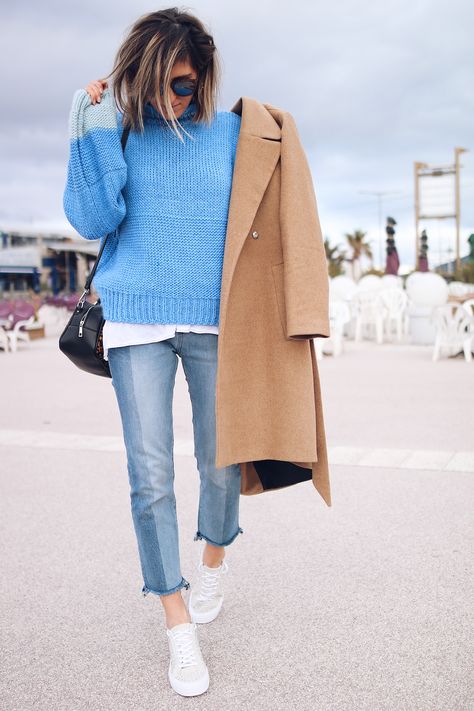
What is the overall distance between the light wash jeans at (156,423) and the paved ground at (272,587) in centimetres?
33

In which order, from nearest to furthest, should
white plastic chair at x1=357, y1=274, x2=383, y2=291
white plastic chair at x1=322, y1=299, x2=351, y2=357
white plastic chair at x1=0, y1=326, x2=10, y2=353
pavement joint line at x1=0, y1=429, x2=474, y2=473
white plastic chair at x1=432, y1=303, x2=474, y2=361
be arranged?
pavement joint line at x1=0, y1=429, x2=474, y2=473 < white plastic chair at x1=432, y1=303, x2=474, y2=361 < white plastic chair at x1=322, y1=299, x2=351, y2=357 < white plastic chair at x1=0, y1=326, x2=10, y2=353 < white plastic chair at x1=357, y1=274, x2=383, y2=291

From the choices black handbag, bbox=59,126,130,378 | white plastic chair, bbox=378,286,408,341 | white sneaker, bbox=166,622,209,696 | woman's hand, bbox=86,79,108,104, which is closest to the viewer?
white sneaker, bbox=166,622,209,696

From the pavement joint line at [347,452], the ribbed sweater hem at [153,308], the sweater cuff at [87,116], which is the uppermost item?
the sweater cuff at [87,116]

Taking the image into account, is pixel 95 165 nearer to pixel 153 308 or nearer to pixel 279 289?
pixel 153 308

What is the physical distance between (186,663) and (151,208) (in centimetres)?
135

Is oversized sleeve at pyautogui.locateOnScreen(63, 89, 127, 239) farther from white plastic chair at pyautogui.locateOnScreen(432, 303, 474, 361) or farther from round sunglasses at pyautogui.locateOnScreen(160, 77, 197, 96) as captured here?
white plastic chair at pyautogui.locateOnScreen(432, 303, 474, 361)

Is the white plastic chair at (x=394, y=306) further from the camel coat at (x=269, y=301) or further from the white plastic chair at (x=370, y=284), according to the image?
the camel coat at (x=269, y=301)

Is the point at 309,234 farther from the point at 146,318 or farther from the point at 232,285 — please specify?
the point at 146,318

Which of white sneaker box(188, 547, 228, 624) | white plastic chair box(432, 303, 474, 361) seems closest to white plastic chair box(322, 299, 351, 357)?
white plastic chair box(432, 303, 474, 361)

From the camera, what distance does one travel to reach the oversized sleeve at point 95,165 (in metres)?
2.32

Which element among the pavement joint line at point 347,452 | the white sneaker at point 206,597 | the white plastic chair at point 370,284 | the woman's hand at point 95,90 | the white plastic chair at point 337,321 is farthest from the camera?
the white plastic chair at point 370,284

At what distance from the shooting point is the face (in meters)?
2.35

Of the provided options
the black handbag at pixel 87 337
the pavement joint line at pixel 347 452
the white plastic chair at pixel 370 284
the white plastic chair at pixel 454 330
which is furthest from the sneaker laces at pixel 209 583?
the white plastic chair at pixel 370 284

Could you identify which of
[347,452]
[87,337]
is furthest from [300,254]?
[347,452]
